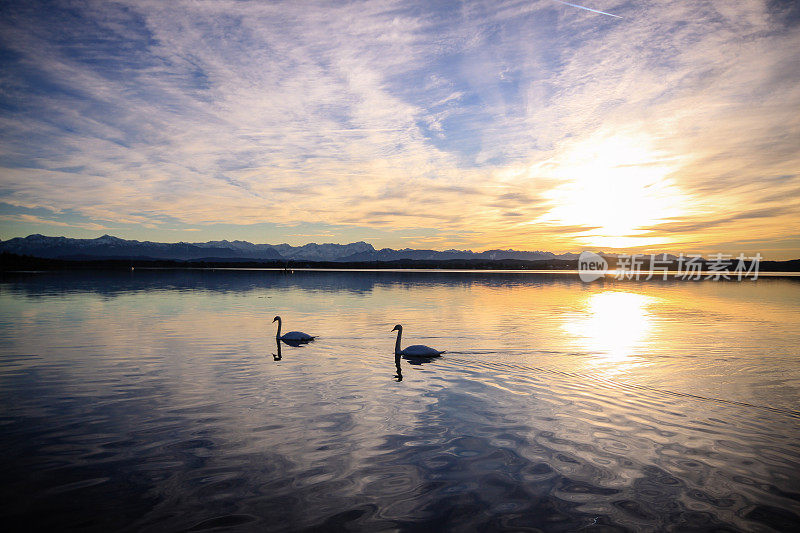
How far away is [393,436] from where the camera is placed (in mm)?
11352

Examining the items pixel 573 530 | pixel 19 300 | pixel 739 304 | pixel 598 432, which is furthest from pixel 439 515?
pixel 739 304

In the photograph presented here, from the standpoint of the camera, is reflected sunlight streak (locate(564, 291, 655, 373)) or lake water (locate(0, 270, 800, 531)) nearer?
lake water (locate(0, 270, 800, 531))

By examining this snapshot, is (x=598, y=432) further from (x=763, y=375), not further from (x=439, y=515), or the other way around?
(x=763, y=375)

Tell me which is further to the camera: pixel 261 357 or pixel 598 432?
pixel 261 357

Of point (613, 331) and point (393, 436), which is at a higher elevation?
point (613, 331)

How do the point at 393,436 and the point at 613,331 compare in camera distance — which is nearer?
the point at 393,436

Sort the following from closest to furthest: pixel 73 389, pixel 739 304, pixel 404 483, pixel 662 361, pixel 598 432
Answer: pixel 404 483
pixel 598 432
pixel 73 389
pixel 662 361
pixel 739 304

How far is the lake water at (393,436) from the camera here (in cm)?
798

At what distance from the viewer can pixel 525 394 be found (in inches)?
599

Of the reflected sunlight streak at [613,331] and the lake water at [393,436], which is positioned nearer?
the lake water at [393,436]

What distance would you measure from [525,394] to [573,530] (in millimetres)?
7816

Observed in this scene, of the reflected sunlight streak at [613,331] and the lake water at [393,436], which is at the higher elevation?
the reflected sunlight streak at [613,331]

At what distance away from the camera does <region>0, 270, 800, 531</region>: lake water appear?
7977 mm

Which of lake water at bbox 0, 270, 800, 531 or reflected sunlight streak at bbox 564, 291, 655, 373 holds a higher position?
reflected sunlight streak at bbox 564, 291, 655, 373
